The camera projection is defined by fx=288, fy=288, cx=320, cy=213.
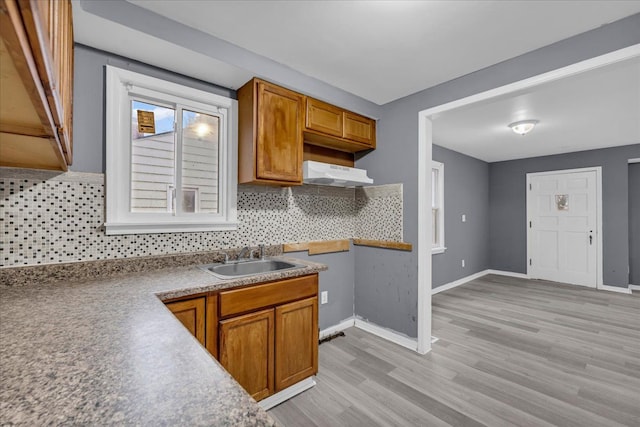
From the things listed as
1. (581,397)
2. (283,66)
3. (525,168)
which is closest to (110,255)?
(283,66)

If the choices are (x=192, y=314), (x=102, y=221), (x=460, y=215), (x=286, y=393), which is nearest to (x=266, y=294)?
(x=192, y=314)

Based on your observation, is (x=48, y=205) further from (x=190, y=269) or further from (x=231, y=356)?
(x=231, y=356)

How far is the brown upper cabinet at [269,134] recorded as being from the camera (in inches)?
87.2

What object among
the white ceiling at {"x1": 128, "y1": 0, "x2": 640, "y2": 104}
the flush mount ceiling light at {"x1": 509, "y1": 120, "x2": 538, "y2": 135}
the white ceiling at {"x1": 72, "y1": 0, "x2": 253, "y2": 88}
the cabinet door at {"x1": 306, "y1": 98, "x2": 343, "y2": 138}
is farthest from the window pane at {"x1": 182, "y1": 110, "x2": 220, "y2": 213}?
the flush mount ceiling light at {"x1": 509, "y1": 120, "x2": 538, "y2": 135}

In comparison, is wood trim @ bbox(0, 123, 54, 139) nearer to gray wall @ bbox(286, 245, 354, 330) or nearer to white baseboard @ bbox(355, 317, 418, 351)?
gray wall @ bbox(286, 245, 354, 330)

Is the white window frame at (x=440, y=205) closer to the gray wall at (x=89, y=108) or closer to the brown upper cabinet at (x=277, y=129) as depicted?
the brown upper cabinet at (x=277, y=129)

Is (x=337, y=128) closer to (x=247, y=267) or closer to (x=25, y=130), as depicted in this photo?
(x=247, y=267)

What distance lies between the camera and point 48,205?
1646 millimetres


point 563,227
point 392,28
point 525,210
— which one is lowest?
point 563,227

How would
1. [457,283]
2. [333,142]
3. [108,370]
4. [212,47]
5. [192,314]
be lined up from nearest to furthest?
1. [108,370]
2. [192,314]
3. [212,47]
4. [333,142]
5. [457,283]

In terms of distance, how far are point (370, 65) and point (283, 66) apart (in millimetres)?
698

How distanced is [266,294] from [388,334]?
1660mm

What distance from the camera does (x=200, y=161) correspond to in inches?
91.0

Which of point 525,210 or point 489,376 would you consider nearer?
point 489,376
